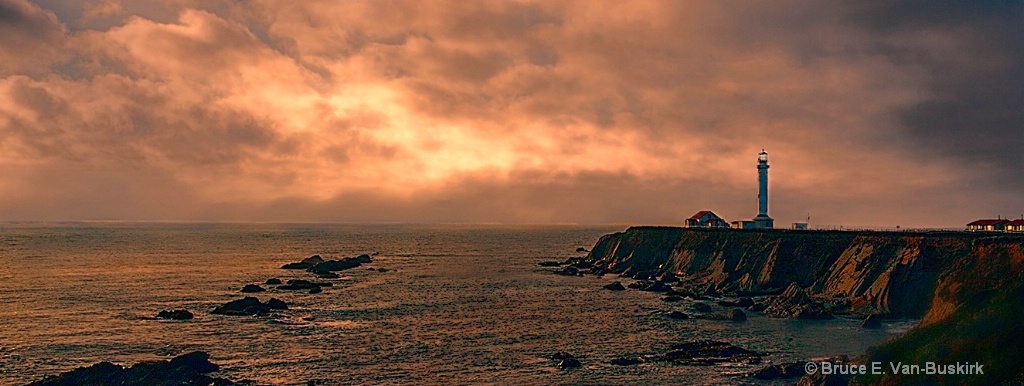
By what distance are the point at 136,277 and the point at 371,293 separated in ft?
129

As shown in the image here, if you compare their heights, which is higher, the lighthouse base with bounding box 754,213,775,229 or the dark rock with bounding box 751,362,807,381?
the lighthouse base with bounding box 754,213,775,229

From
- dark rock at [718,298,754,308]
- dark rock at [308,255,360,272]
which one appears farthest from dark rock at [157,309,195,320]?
dark rock at [308,255,360,272]

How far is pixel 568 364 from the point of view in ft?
138

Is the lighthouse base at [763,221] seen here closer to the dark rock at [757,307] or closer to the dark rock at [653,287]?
the dark rock at [653,287]

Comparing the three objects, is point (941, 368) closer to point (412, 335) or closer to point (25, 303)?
point (412, 335)

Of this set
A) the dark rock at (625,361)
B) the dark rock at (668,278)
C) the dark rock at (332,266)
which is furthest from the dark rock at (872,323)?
the dark rock at (332,266)

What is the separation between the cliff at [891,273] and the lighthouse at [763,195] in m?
13.9

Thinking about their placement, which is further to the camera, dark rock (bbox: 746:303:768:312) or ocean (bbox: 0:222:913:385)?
dark rock (bbox: 746:303:768:312)

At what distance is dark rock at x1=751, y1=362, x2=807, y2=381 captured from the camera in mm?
37781

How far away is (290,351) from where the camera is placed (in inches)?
1828

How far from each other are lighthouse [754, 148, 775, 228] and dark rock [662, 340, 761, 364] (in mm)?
82034

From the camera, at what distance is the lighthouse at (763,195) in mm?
121719

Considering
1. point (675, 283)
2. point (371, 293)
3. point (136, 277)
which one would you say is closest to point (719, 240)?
point (675, 283)

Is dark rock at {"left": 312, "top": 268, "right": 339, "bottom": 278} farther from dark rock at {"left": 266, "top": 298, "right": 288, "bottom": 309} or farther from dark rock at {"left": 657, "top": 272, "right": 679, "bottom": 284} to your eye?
dark rock at {"left": 657, "top": 272, "right": 679, "bottom": 284}
